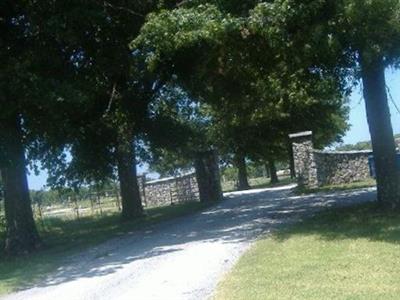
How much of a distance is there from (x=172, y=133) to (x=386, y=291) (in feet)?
61.8

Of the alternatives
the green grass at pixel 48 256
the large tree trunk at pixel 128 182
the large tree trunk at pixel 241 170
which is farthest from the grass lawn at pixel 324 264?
the large tree trunk at pixel 241 170

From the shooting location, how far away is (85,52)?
711 inches

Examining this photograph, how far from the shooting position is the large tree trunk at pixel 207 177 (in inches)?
1137

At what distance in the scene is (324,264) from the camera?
31.1 feet

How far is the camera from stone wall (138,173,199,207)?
34625 millimetres

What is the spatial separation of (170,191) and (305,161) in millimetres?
11405

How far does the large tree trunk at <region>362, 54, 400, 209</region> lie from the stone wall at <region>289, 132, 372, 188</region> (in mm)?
11081

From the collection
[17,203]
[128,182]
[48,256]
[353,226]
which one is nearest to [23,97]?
[48,256]

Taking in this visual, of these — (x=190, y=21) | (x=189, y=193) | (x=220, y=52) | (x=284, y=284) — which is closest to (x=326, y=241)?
(x=284, y=284)

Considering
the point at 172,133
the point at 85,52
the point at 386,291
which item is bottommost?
the point at 386,291

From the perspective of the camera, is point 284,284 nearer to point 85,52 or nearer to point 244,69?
point 244,69

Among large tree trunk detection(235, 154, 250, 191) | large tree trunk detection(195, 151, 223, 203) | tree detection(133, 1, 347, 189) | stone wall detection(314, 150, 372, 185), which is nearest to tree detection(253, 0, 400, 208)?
tree detection(133, 1, 347, 189)

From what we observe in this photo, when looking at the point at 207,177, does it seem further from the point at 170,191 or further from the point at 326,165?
the point at 170,191

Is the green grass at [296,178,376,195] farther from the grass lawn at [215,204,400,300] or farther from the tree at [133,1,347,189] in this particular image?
the grass lawn at [215,204,400,300]
